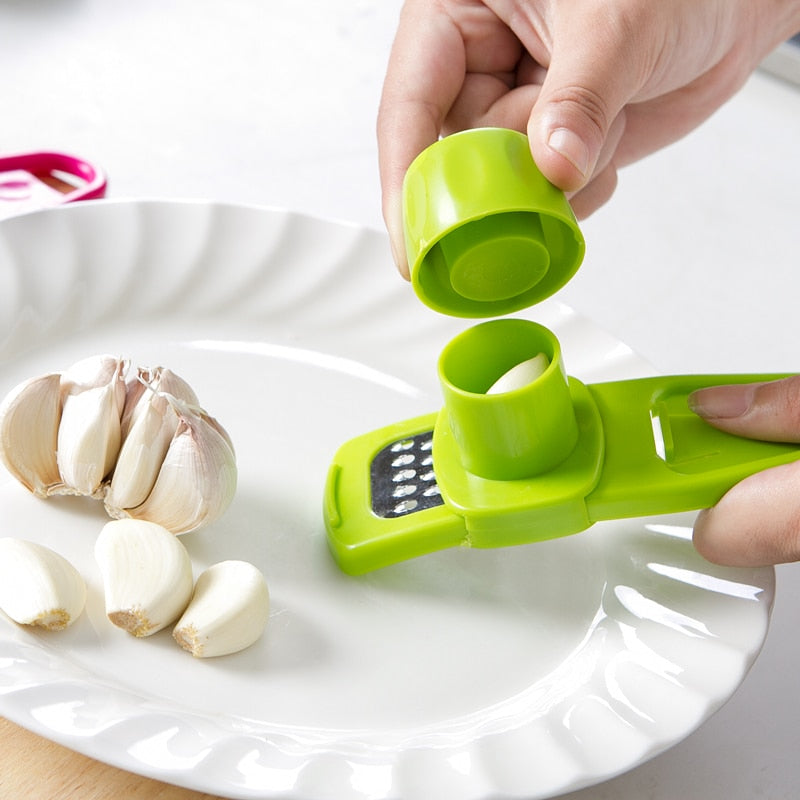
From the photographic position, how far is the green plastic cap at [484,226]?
69cm

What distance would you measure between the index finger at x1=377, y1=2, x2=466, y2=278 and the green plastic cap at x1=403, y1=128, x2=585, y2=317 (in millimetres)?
141

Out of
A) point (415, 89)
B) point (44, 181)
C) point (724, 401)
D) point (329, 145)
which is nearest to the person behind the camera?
point (724, 401)

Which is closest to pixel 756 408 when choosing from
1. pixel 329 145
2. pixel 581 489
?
pixel 581 489

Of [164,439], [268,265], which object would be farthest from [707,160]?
[164,439]

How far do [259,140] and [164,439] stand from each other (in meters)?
0.71

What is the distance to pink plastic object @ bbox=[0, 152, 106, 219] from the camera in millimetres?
1149

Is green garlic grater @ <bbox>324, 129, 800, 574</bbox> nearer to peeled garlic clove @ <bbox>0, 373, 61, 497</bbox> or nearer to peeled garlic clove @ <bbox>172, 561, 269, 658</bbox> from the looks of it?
peeled garlic clove @ <bbox>172, 561, 269, 658</bbox>

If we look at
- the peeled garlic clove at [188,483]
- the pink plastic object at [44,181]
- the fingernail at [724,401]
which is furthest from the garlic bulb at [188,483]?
the pink plastic object at [44,181]

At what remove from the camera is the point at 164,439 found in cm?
78

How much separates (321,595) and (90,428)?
191 mm

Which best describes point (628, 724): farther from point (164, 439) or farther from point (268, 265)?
point (268, 265)

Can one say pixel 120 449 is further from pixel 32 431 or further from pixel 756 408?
pixel 756 408

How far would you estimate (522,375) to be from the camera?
77 centimetres

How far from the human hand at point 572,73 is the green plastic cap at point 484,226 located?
3 centimetres
